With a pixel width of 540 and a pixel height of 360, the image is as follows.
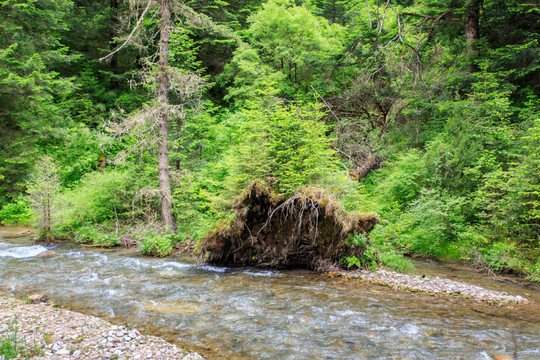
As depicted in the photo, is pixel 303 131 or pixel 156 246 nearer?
pixel 303 131

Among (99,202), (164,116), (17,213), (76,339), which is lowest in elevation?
(17,213)

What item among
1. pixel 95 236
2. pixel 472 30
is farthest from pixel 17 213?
pixel 472 30

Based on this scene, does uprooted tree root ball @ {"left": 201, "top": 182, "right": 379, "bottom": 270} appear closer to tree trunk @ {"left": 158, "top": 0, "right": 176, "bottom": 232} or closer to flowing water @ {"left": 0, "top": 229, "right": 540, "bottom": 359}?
flowing water @ {"left": 0, "top": 229, "right": 540, "bottom": 359}

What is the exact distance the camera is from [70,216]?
13500mm

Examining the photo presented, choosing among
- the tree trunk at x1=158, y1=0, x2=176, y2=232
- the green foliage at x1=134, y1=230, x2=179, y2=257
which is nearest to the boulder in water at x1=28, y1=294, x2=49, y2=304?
the green foliage at x1=134, y1=230, x2=179, y2=257

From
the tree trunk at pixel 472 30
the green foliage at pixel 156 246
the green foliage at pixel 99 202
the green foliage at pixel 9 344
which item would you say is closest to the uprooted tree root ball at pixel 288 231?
the green foliage at pixel 156 246

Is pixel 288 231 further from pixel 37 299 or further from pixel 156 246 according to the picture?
pixel 37 299

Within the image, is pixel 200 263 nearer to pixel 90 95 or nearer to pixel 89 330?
pixel 89 330

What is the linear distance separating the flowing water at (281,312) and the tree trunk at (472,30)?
8503 mm

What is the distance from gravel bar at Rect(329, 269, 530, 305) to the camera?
6542 millimetres

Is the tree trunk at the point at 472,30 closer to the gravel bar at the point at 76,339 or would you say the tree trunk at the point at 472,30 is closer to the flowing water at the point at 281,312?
the flowing water at the point at 281,312

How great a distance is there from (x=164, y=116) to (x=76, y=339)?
30.4 ft

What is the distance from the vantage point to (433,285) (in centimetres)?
727

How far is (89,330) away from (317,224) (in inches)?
204
